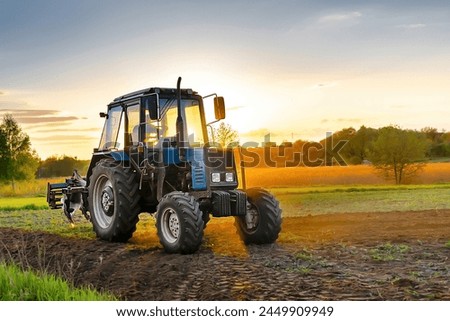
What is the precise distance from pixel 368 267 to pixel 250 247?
2316 millimetres

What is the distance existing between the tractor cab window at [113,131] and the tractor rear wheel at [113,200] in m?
0.28

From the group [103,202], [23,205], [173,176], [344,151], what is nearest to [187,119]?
[173,176]

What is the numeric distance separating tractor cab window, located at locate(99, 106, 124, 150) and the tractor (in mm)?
16

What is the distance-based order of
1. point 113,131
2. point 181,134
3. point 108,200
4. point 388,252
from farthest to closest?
1. point 113,131
2. point 108,200
3. point 181,134
4. point 388,252

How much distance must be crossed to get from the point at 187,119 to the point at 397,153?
2044 cm

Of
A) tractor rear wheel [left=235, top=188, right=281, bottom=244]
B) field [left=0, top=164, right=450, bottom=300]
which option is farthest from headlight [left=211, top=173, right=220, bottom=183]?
field [left=0, top=164, right=450, bottom=300]

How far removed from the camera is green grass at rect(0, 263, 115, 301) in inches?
287

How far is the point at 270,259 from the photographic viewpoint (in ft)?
30.6


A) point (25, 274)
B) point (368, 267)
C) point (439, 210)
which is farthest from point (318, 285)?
point (439, 210)

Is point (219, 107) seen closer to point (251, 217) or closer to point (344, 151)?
point (251, 217)

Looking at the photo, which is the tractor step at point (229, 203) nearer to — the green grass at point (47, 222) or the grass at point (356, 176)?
the green grass at point (47, 222)

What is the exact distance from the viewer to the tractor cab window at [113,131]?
442 inches

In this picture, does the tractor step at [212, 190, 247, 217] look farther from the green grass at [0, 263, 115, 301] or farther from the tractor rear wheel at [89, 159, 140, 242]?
the green grass at [0, 263, 115, 301]
